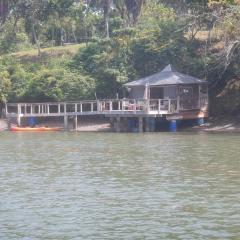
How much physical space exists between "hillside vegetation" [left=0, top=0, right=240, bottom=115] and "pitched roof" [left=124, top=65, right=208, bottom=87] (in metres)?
1.99

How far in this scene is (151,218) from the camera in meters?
20.3

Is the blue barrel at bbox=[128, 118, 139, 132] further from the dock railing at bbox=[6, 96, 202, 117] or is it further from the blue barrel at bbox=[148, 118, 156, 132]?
the dock railing at bbox=[6, 96, 202, 117]

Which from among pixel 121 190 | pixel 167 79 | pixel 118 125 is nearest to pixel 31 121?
pixel 118 125

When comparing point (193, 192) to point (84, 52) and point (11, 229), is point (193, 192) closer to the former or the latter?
point (11, 229)

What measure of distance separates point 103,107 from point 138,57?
649cm

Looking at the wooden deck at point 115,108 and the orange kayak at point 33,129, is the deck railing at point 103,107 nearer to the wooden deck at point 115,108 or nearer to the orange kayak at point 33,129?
the wooden deck at point 115,108

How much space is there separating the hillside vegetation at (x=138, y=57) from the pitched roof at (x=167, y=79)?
1990 mm

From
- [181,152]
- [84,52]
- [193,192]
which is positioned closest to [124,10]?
[84,52]

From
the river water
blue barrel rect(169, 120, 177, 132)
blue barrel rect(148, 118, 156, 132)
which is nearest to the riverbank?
blue barrel rect(169, 120, 177, 132)

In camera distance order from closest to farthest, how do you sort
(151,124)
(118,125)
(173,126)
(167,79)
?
(173,126), (151,124), (167,79), (118,125)

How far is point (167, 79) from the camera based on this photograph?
53.3 meters

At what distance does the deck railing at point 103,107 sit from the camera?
52.2 meters

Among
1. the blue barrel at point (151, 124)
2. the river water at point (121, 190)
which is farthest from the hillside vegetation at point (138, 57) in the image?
the river water at point (121, 190)

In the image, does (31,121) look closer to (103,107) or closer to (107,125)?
(107,125)
